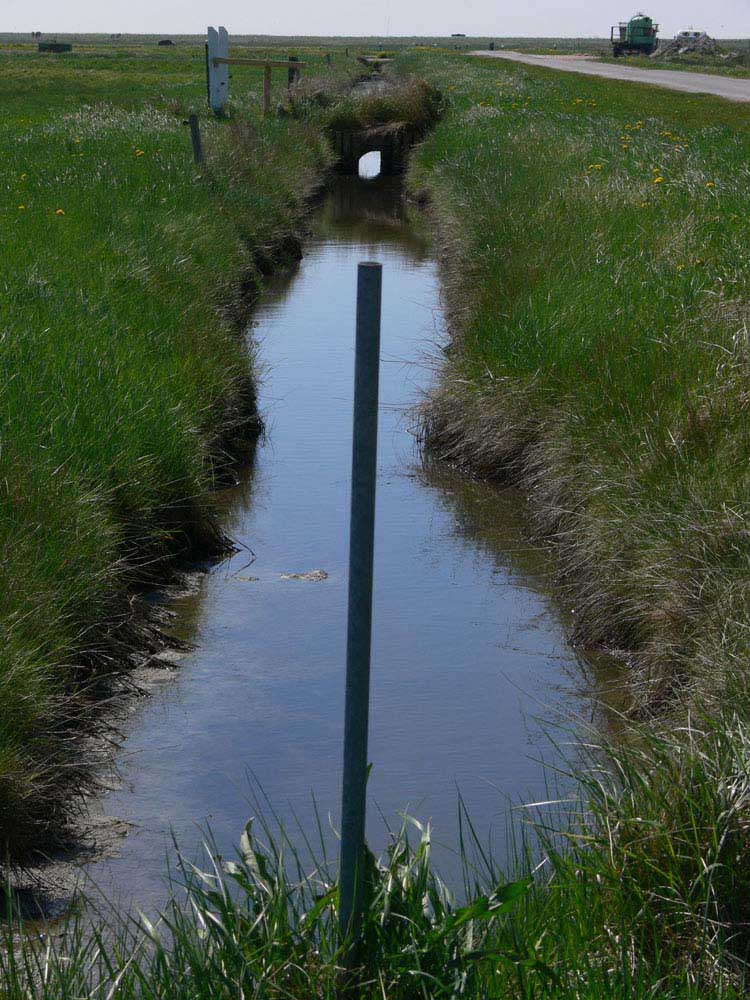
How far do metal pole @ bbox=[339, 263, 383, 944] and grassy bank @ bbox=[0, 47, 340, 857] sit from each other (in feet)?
4.79

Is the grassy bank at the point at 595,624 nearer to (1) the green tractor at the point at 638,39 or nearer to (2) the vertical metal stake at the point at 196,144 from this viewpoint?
(2) the vertical metal stake at the point at 196,144

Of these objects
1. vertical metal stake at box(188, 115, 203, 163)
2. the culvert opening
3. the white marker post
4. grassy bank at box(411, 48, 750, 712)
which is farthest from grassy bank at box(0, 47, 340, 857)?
the culvert opening

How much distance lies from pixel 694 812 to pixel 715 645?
109 cm

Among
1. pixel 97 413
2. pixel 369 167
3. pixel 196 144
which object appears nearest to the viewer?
pixel 97 413

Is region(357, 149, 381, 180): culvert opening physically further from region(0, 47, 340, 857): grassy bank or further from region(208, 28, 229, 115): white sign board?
region(0, 47, 340, 857): grassy bank

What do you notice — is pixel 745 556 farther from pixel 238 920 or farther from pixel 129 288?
pixel 129 288

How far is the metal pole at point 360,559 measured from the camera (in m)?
2.10

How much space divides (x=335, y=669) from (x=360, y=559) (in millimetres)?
2704

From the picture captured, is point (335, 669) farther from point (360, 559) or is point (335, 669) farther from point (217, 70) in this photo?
point (217, 70)

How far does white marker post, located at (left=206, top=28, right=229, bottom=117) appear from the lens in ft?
68.4

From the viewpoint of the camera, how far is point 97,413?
5.49 meters

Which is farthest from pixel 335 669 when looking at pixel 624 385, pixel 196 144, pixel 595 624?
pixel 196 144

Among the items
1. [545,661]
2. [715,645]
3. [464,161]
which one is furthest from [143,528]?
[464,161]

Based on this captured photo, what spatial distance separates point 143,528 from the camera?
5.39 m
